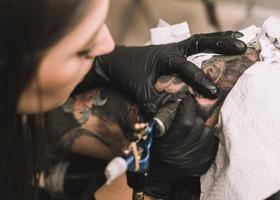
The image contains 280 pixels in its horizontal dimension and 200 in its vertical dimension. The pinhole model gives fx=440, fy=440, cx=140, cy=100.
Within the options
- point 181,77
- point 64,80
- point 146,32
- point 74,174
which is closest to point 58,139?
point 74,174

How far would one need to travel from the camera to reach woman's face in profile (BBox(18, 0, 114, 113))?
73cm

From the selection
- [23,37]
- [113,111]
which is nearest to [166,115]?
[113,111]

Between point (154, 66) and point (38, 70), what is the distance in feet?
1.76

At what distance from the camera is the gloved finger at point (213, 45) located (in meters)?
1.21

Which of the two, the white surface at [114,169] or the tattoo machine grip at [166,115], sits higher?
the white surface at [114,169]

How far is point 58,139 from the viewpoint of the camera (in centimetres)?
124

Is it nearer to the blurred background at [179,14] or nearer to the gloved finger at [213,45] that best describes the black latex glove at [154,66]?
the gloved finger at [213,45]

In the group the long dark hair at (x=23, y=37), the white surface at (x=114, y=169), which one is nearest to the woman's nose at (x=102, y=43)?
the long dark hair at (x=23, y=37)

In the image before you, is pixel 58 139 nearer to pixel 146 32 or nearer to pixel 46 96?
pixel 46 96

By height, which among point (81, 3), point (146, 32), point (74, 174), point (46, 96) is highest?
point (81, 3)

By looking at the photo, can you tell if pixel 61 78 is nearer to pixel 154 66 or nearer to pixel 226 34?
pixel 154 66

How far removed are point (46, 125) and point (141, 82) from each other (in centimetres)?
31

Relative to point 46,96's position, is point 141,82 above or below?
below

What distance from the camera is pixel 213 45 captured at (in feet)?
4.05
